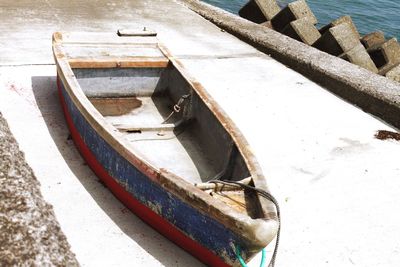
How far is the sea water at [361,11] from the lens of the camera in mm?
16938

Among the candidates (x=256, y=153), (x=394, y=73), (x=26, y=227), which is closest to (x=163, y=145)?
→ (x=256, y=153)

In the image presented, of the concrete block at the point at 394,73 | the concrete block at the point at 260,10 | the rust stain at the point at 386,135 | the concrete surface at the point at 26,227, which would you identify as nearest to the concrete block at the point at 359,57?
the concrete block at the point at 394,73

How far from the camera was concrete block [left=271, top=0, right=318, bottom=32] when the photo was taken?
31.6 feet

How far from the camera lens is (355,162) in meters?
5.48

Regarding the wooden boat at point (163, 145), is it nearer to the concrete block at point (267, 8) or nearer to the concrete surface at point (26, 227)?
the concrete surface at point (26, 227)

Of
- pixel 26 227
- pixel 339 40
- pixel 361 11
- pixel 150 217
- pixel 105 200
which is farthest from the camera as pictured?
pixel 361 11

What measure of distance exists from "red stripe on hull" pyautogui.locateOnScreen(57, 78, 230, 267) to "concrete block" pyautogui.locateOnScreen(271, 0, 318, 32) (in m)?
6.25

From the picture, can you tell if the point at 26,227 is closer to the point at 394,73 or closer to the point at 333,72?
the point at 333,72

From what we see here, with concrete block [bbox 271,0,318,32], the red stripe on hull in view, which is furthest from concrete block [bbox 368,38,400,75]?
the red stripe on hull

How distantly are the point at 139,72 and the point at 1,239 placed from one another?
3.46 meters

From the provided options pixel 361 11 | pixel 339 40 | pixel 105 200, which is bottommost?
pixel 361 11

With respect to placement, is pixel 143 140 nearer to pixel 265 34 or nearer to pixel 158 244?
pixel 158 244

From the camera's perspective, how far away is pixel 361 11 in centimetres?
1867

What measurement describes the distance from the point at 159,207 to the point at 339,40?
19.8 feet
